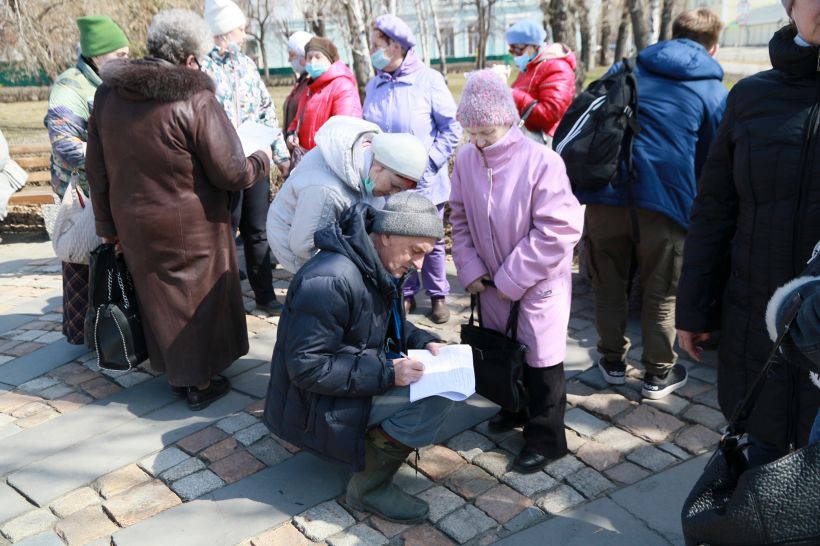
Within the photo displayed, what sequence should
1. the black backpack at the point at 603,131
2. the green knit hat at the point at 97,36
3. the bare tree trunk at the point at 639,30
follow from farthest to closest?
the bare tree trunk at the point at 639,30, the green knit hat at the point at 97,36, the black backpack at the point at 603,131

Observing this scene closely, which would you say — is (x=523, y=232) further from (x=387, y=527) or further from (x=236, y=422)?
(x=236, y=422)

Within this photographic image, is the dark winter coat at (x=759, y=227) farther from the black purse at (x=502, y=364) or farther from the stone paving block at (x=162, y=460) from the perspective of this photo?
the stone paving block at (x=162, y=460)

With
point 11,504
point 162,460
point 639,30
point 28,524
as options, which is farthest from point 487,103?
point 639,30

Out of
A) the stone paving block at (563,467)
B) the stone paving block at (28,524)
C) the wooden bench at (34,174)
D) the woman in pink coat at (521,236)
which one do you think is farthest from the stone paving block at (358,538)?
the wooden bench at (34,174)

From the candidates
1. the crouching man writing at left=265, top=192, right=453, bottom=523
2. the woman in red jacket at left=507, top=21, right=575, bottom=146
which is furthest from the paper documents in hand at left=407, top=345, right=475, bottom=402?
the woman in red jacket at left=507, top=21, right=575, bottom=146

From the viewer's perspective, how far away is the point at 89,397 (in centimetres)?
424

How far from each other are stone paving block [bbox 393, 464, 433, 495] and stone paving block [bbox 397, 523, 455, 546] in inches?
9.7

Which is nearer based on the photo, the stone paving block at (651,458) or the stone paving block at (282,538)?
the stone paving block at (282,538)

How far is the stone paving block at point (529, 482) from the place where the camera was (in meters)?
3.20

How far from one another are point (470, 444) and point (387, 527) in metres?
0.74

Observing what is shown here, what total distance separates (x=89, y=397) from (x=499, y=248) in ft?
8.42

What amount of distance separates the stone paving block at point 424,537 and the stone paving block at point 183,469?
109cm

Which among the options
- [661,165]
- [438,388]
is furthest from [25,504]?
[661,165]

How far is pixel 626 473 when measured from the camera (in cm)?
330
